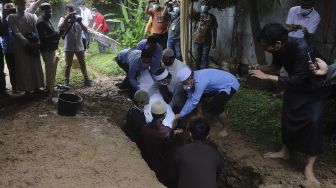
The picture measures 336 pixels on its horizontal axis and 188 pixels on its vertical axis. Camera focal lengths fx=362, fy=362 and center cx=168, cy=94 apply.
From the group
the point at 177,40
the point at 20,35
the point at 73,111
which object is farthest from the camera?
the point at 177,40

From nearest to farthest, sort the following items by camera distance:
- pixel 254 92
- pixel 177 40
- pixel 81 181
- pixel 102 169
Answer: pixel 81 181, pixel 102 169, pixel 254 92, pixel 177 40

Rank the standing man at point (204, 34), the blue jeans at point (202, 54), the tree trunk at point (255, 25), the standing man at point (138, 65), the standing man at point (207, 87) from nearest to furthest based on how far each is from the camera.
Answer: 1. the standing man at point (207, 87)
2. the standing man at point (138, 65)
3. the tree trunk at point (255, 25)
4. the standing man at point (204, 34)
5. the blue jeans at point (202, 54)

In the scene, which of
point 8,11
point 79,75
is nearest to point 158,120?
point 8,11

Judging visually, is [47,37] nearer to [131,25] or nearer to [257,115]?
[257,115]

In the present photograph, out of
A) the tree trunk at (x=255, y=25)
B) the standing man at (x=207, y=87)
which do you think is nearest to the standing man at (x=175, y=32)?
the tree trunk at (x=255, y=25)

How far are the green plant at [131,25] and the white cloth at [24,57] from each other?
232 inches

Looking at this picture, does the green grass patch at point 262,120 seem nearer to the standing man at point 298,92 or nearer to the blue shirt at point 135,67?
the standing man at point 298,92

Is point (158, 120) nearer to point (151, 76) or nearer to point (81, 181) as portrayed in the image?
point (81, 181)

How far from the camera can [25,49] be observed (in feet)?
22.3

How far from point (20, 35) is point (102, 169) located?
3.82 meters

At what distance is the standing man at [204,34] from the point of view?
28.1ft

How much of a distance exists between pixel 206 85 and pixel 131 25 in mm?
8735

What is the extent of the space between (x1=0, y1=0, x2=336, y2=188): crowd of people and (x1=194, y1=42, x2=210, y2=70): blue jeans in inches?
1.0

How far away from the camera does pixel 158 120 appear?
4566mm
